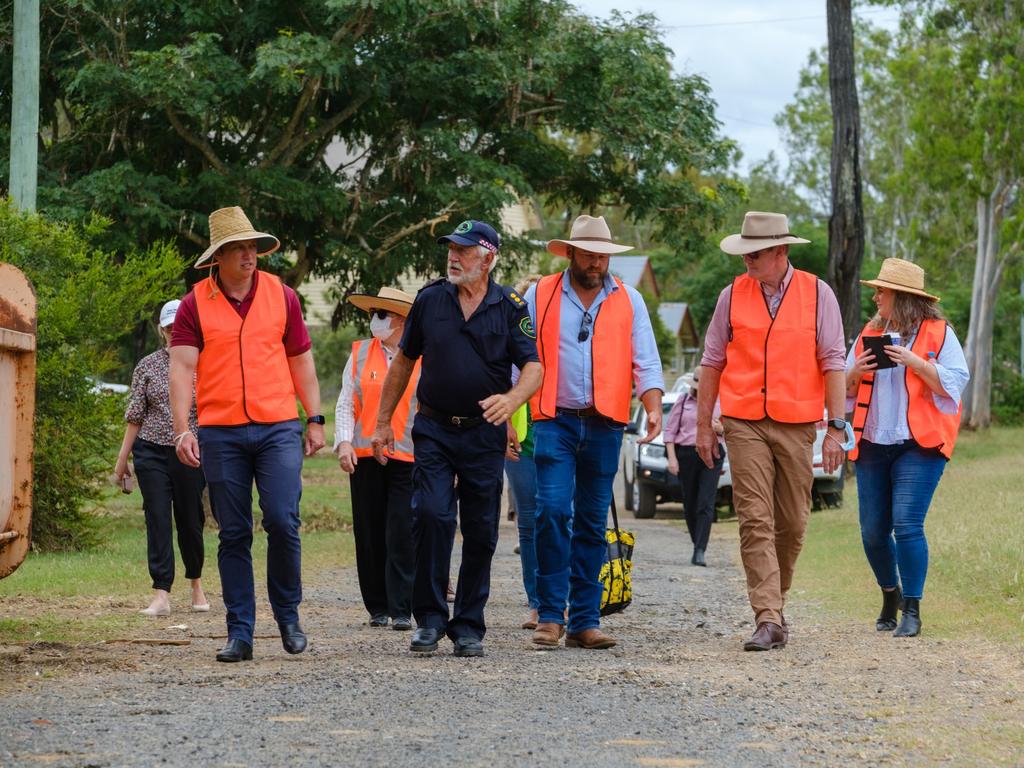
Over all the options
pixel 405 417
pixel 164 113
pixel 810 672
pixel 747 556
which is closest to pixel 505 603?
pixel 405 417

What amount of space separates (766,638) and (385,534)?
8.11ft

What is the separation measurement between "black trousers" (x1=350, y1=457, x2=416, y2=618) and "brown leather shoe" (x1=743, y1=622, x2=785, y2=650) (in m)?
2.11

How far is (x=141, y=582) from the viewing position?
12047 millimetres

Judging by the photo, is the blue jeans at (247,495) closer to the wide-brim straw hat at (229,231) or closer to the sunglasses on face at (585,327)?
the wide-brim straw hat at (229,231)

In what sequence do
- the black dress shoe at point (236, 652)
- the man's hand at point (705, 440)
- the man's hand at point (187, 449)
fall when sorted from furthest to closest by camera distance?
1. the man's hand at point (705, 440)
2. the man's hand at point (187, 449)
3. the black dress shoe at point (236, 652)

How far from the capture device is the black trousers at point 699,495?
15.2 meters

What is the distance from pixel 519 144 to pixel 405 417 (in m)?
10.9

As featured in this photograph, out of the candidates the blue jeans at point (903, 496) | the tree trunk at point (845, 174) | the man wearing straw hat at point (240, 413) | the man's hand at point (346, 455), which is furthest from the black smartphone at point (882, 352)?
the tree trunk at point (845, 174)

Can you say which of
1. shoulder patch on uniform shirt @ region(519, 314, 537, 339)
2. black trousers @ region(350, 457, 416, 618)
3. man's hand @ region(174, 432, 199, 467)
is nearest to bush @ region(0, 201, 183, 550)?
black trousers @ region(350, 457, 416, 618)

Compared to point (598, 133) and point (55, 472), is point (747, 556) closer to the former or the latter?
point (55, 472)

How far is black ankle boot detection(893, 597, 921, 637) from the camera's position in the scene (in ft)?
30.0

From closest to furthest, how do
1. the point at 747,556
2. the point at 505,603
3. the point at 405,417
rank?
1. the point at 747,556
2. the point at 405,417
3. the point at 505,603

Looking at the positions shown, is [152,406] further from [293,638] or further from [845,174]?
[845,174]

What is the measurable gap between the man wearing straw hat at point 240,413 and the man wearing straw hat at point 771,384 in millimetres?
2270
